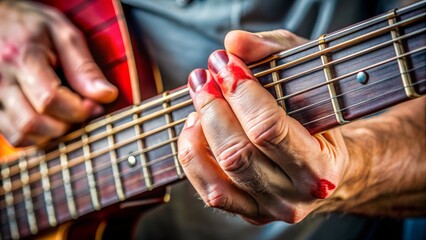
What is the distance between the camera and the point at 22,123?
2.67 ft

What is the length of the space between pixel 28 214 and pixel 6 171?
98 mm

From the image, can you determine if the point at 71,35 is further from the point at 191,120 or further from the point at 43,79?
the point at 191,120

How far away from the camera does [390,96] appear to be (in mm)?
456

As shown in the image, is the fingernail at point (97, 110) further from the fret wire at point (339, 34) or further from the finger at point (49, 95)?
the fret wire at point (339, 34)

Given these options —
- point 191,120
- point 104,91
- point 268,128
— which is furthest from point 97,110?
point 268,128

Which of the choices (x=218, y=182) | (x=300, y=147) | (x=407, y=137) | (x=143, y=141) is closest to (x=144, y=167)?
(x=143, y=141)

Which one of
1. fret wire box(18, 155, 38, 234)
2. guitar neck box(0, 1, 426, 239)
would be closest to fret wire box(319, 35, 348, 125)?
guitar neck box(0, 1, 426, 239)

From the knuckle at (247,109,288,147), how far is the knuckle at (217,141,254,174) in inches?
0.9

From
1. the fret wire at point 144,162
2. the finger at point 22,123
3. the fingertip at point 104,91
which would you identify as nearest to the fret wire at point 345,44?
the fret wire at point 144,162

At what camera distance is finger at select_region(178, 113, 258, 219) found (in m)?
0.53

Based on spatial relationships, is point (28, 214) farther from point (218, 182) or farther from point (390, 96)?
point (390, 96)

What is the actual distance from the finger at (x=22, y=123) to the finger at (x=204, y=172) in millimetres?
336

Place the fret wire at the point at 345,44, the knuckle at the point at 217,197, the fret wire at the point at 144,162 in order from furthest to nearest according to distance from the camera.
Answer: the fret wire at the point at 144,162, the knuckle at the point at 217,197, the fret wire at the point at 345,44

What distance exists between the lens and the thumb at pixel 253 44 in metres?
0.50
